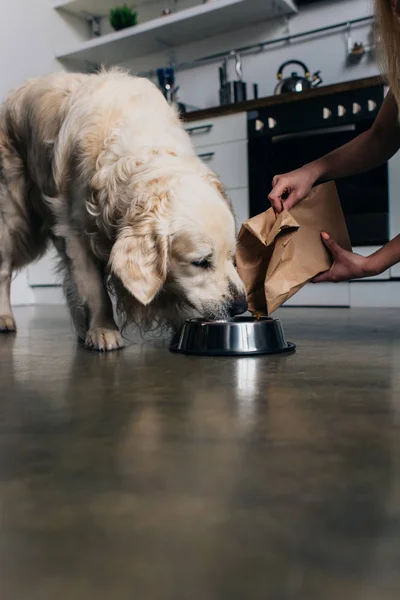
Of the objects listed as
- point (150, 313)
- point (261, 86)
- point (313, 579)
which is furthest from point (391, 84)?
point (261, 86)

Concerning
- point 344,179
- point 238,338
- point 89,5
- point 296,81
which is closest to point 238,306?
point 238,338

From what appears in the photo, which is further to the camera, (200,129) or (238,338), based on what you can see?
(200,129)

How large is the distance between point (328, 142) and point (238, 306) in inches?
81.5

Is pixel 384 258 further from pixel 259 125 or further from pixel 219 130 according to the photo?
pixel 219 130

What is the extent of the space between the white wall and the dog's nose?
2732 millimetres

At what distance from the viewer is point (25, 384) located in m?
1.21

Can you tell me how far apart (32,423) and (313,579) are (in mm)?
565

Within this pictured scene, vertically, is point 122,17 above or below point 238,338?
above

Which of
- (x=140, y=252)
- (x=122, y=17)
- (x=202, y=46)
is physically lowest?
(x=140, y=252)

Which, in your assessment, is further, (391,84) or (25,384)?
(391,84)

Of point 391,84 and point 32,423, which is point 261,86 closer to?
point 391,84

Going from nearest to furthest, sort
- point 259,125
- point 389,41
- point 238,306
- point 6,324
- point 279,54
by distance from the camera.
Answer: point 389,41
point 238,306
point 6,324
point 259,125
point 279,54

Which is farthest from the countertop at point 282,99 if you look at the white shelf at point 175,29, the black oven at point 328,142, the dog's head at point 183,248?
the dog's head at point 183,248

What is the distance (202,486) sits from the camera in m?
0.62
